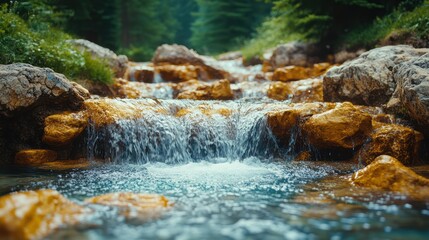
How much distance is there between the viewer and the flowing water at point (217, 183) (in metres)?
3.13

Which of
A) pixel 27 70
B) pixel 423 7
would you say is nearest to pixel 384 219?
pixel 27 70

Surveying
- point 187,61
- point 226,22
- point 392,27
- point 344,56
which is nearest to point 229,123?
point 392,27

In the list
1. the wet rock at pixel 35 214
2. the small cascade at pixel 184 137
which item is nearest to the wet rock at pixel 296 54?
the small cascade at pixel 184 137

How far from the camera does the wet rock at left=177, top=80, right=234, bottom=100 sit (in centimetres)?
1061

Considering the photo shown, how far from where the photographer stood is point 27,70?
6.62 m

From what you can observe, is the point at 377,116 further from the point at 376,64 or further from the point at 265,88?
the point at 265,88

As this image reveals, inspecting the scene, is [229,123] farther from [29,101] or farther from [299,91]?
[29,101]

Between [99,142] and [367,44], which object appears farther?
[367,44]

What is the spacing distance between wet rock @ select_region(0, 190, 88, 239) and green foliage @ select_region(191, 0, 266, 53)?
69.2 ft

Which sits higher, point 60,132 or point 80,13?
point 80,13

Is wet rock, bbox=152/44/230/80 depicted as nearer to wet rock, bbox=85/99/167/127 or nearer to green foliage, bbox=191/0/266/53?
wet rock, bbox=85/99/167/127

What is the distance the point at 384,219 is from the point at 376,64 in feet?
18.8

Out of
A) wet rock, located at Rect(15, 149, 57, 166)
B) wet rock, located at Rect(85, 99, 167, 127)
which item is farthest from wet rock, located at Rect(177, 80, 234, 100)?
wet rock, located at Rect(15, 149, 57, 166)

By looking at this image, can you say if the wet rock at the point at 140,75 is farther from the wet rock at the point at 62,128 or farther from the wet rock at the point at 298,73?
the wet rock at the point at 62,128
